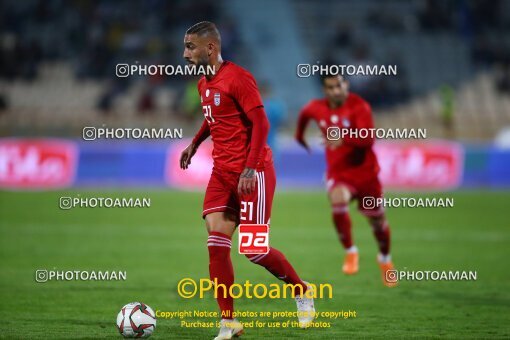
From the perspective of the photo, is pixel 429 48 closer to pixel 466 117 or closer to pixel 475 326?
pixel 466 117

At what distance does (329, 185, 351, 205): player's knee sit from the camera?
10906 millimetres

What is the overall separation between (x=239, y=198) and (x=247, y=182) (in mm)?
397

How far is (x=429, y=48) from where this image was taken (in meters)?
32.8

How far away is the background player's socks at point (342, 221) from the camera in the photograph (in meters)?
11.1

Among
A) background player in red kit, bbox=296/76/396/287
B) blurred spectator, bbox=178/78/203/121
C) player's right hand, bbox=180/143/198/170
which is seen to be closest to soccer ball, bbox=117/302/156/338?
player's right hand, bbox=180/143/198/170

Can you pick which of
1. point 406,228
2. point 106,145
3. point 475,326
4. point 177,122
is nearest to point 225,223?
point 475,326

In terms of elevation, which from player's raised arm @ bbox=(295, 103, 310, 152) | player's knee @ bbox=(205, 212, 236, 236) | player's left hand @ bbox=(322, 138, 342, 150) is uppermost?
player's raised arm @ bbox=(295, 103, 310, 152)

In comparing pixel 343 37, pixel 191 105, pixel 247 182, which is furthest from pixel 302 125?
pixel 343 37

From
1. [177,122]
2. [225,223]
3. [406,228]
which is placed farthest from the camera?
[177,122]

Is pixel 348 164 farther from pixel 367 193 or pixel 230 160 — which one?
pixel 230 160

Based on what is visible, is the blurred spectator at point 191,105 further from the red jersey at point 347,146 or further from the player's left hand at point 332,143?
the player's left hand at point 332,143

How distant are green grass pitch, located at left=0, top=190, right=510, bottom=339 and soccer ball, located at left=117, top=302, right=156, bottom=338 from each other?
25cm

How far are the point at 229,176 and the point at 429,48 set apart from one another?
26551 millimetres

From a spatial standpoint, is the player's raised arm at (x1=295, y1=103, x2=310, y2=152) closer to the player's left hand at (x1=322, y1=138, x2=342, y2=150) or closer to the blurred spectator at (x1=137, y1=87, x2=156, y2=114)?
the player's left hand at (x1=322, y1=138, x2=342, y2=150)
